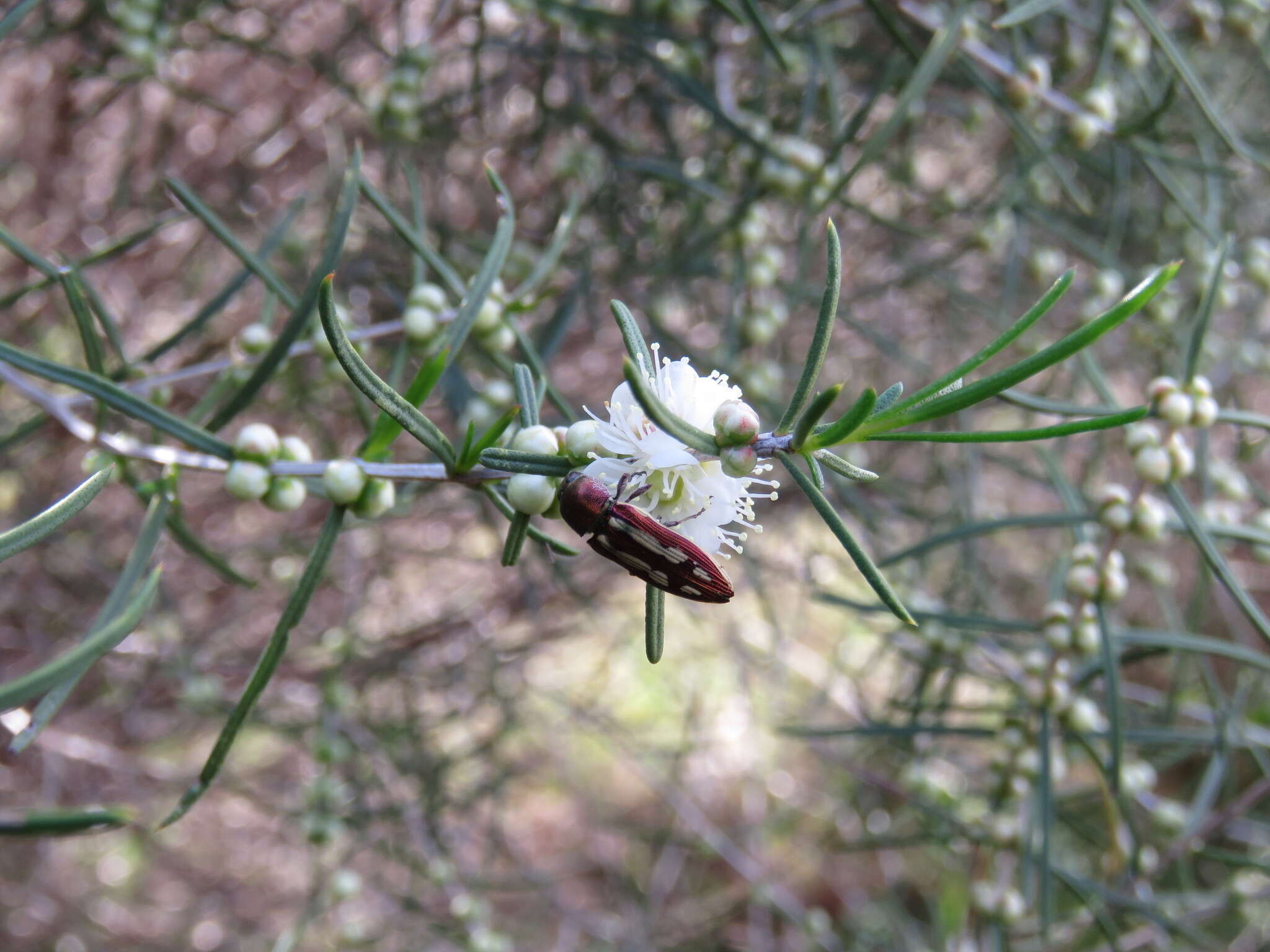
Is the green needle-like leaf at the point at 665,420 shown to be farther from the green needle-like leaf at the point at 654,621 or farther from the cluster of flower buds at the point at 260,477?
the cluster of flower buds at the point at 260,477

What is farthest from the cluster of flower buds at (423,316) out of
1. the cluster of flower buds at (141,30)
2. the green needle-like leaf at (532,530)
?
the cluster of flower buds at (141,30)

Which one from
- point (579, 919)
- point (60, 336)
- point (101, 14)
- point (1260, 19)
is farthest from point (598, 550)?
point (60, 336)

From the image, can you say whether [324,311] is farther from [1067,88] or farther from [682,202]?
[1067,88]

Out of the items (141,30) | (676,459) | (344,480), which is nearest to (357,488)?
(344,480)

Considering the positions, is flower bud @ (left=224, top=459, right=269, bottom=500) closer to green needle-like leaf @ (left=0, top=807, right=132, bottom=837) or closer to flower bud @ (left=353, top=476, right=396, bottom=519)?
flower bud @ (left=353, top=476, right=396, bottom=519)

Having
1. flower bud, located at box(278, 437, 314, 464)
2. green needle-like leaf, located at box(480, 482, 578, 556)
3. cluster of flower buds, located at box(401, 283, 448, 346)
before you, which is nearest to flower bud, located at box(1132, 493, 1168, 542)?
green needle-like leaf, located at box(480, 482, 578, 556)

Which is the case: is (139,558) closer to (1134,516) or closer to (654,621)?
(654,621)
